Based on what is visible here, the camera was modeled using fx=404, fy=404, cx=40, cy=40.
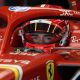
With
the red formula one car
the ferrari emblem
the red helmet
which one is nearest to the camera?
the red formula one car

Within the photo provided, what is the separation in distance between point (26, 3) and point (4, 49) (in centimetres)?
410

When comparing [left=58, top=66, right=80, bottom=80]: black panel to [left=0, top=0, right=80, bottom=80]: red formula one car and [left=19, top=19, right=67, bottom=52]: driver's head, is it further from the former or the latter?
[left=19, top=19, right=67, bottom=52]: driver's head

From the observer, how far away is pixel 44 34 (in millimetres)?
3338

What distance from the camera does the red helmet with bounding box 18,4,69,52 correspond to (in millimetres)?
3281

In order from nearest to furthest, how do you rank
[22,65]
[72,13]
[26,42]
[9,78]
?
[9,78]
[22,65]
[72,13]
[26,42]

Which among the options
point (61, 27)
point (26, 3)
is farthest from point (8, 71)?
point (26, 3)

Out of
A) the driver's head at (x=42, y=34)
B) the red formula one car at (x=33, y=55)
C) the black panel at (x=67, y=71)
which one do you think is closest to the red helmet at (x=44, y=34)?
the driver's head at (x=42, y=34)

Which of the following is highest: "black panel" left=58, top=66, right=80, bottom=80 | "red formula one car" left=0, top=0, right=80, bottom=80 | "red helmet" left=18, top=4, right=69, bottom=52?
"red formula one car" left=0, top=0, right=80, bottom=80

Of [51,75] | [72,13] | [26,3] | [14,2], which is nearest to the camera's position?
[51,75]

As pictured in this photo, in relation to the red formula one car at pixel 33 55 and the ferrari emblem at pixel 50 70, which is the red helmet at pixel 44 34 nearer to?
the red formula one car at pixel 33 55

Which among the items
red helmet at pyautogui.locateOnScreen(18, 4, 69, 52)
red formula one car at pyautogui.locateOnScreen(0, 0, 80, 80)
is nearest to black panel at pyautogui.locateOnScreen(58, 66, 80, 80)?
red formula one car at pyautogui.locateOnScreen(0, 0, 80, 80)

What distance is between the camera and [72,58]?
6.57 ft

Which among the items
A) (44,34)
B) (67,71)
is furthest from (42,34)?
(67,71)

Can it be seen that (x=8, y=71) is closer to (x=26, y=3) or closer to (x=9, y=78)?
(x=9, y=78)
